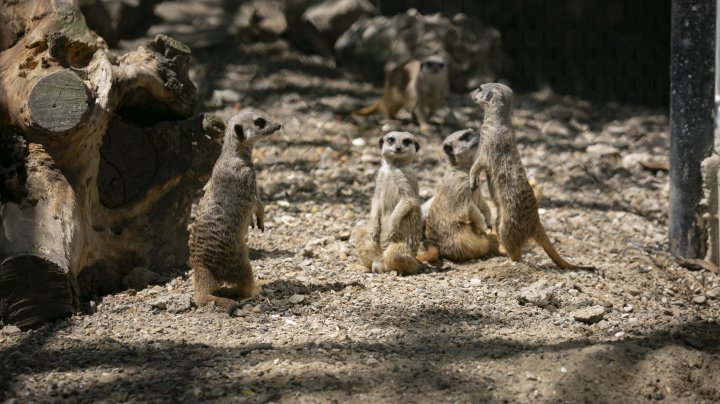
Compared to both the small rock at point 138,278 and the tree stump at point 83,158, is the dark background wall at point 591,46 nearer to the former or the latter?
the tree stump at point 83,158

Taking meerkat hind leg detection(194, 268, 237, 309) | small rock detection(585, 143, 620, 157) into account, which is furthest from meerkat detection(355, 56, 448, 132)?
meerkat hind leg detection(194, 268, 237, 309)

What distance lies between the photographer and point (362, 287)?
3885 mm

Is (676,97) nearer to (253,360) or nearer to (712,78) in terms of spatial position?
(712,78)

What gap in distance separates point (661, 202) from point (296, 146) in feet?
8.18

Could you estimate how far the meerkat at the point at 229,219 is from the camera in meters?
3.58

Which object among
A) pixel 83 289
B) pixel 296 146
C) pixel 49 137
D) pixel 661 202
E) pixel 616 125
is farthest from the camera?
pixel 616 125

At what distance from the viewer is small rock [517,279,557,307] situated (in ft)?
11.8

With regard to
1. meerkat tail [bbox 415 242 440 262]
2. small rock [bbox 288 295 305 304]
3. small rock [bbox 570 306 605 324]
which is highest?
meerkat tail [bbox 415 242 440 262]

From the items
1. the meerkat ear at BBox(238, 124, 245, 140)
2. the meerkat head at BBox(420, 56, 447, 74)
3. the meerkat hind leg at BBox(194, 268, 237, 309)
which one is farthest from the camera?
the meerkat head at BBox(420, 56, 447, 74)

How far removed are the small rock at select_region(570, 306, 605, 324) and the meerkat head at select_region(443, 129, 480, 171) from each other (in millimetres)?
1179

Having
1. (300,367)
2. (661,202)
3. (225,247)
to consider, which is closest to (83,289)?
(225,247)

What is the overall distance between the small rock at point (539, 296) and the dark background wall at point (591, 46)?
4.36 metres

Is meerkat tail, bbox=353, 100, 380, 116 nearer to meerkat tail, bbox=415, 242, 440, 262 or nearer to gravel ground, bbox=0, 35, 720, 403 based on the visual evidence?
gravel ground, bbox=0, 35, 720, 403

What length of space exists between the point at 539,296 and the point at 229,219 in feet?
4.10
